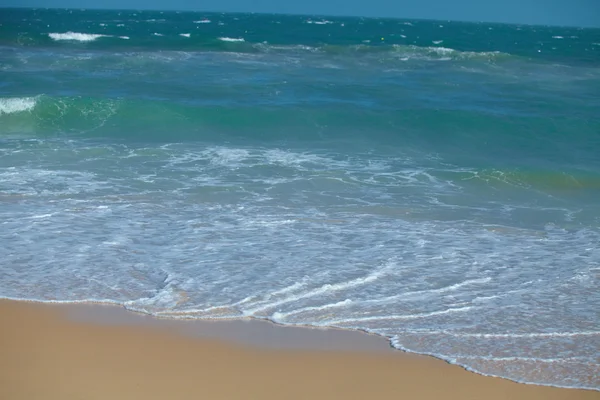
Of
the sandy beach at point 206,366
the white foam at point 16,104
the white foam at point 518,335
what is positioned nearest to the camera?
the sandy beach at point 206,366

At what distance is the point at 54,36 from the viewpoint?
1618 inches

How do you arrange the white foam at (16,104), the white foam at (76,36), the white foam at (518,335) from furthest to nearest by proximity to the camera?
the white foam at (76,36)
the white foam at (16,104)
the white foam at (518,335)

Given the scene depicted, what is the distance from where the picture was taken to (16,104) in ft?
56.7

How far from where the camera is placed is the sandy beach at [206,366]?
4.41 m

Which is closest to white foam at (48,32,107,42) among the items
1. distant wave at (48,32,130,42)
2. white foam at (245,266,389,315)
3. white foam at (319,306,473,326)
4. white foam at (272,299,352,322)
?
distant wave at (48,32,130,42)

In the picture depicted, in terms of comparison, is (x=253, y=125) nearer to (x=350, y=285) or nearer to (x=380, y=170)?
(x=380, y=170)

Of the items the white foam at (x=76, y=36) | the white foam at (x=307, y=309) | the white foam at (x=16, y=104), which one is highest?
the white foam at (x=76, y=36)

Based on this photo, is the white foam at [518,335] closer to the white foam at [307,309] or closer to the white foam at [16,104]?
the white foam at [307,309]

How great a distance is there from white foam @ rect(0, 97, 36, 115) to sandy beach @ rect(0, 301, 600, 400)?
12775 millimetres

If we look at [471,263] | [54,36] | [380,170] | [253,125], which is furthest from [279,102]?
[54,36]

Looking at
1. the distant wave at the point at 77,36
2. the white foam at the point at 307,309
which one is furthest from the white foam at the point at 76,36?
the white foam at the point at 307,309

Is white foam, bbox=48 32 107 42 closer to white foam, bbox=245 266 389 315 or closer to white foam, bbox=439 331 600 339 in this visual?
white foam, bbox=245 266 389 315

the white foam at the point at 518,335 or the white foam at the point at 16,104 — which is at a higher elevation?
the white foam at the point at 16,104

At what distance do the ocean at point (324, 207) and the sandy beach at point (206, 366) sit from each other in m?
0.25
